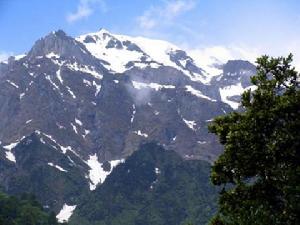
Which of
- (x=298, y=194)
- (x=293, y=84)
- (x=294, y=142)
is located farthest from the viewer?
(x=293, y=84)

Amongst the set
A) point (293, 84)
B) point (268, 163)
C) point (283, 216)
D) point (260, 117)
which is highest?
point (293, 84)

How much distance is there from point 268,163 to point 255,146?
1423 mm

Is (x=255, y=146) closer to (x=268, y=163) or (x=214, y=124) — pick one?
(x=268, y=163)

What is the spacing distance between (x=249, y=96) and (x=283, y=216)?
31.1 ft

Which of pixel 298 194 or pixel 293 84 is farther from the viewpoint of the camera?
pixel 293 84

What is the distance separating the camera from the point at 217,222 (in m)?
44.7

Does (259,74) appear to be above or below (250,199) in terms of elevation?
above

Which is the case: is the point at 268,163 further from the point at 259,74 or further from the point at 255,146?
the point at 259,74

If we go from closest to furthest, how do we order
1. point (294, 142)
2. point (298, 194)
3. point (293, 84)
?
point (298, 194) < point (294, 142) < point (293, 84)

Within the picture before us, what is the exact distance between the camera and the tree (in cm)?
4125

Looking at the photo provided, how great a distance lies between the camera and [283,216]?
1563 inches

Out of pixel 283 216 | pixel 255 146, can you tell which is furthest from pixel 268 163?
pixel 283 216

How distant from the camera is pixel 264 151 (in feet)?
139

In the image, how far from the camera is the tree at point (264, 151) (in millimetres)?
41250
